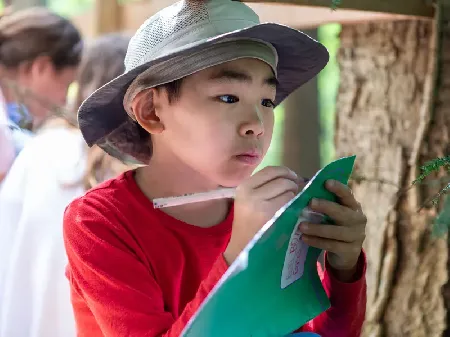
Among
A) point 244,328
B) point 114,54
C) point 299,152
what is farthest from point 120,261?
point 299,152

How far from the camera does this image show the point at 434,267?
1448 mm

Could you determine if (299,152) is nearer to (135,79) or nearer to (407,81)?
(407,81)

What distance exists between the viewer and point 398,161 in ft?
5.02

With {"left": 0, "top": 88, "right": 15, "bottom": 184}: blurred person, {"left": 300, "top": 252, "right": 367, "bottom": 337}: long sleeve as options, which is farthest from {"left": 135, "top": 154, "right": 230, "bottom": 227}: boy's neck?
{"left": 0, "top": 88, "right": 15, "bottom": 184}: blurred person

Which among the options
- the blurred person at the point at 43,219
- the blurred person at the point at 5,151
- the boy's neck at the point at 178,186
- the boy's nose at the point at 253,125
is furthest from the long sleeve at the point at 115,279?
the blurred person at the point at 5,151

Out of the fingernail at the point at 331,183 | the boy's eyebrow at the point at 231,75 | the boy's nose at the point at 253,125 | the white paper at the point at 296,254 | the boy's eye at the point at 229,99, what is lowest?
the white paper at the point at 296,254

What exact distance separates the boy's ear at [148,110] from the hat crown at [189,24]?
57mm

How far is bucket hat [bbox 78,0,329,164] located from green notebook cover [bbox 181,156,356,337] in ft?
0.90

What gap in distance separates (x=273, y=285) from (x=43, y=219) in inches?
47.8

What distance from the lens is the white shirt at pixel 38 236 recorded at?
75.8 inches

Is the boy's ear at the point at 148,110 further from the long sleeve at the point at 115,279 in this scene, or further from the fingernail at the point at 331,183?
the fingernail at the point at 331,183

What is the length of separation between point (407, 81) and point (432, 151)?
17cm

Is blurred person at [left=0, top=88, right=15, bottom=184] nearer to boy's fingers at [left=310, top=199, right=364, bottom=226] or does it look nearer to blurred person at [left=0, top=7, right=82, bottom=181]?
blurred person at [left=0, top=7, right=82, bottom=181]

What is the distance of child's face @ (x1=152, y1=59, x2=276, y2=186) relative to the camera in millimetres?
1085
